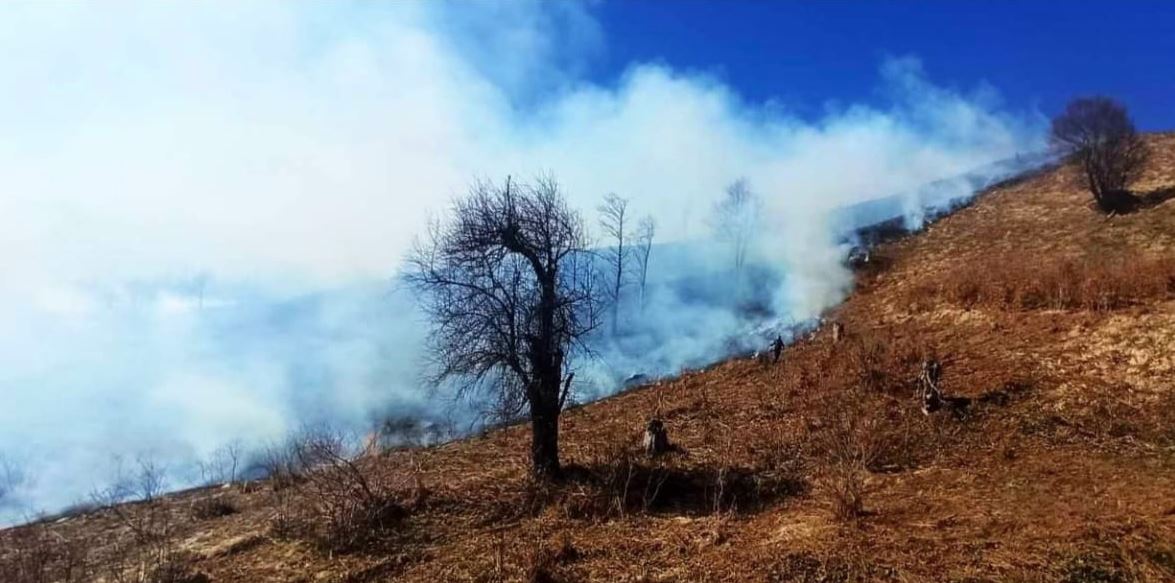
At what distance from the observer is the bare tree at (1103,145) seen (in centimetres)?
3081

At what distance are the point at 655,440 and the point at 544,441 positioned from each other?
87.8 inches

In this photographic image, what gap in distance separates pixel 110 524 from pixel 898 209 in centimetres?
4249

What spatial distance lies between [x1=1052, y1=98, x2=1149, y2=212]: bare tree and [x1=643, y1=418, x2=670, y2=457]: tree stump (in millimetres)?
28535

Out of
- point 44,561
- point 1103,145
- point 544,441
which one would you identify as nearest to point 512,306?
point 544,441

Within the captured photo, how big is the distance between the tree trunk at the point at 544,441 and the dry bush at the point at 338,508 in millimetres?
1891

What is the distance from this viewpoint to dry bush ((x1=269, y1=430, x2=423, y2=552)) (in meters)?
9.12

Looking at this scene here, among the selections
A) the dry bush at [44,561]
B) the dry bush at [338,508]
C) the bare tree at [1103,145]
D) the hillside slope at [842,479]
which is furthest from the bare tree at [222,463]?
the bare tree at [1103,145]

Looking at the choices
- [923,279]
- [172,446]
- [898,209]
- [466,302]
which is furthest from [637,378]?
[898,209]

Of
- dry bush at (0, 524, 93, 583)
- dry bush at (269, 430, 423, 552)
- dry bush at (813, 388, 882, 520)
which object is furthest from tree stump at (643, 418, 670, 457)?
dry bush at (0, 524, 93, 583)

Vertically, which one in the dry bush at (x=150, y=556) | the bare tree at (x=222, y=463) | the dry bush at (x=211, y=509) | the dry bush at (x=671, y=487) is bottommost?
the dry bush at (x=671, y=487)

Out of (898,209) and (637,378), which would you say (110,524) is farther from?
(898,209)

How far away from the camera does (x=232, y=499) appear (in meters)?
14.3

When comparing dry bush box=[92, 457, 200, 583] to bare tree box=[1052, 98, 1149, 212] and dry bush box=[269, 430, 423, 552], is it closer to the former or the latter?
dry bush box=[269, 430, 423, 552]

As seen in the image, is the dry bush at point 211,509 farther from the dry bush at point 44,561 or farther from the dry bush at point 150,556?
the dry bush at point 44,561
